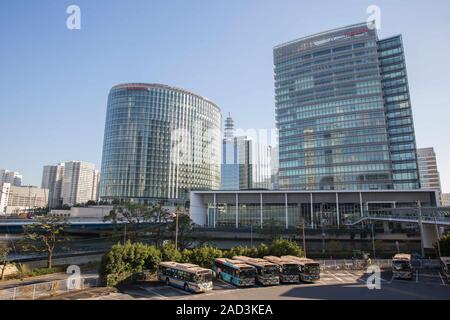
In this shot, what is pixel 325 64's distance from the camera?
504 feet

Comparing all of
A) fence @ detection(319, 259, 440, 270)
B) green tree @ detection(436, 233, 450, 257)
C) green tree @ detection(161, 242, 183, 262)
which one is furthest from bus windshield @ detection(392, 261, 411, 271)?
green tree @ detection(161, 242, 183, 262)

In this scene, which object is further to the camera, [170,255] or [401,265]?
[401,265]

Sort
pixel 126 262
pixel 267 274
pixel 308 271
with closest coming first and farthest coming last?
pixel 267 274
pixel 126 262
pixel 308 271

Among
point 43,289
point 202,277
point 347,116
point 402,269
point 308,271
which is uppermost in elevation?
point 347,116

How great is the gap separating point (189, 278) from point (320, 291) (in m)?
14.2

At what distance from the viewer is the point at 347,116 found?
467 feet

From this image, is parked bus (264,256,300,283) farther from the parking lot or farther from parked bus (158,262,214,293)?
parked bus (158,262,214,293)

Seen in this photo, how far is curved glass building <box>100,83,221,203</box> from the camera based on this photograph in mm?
160500

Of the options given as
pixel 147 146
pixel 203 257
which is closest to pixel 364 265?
pixel 203 257

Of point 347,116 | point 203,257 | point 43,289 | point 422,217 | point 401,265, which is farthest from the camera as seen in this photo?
point 347,116

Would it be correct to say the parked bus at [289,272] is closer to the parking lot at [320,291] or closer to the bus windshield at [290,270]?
the bus windshield at [290,270]

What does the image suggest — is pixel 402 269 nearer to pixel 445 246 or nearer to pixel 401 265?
pixel 401 265

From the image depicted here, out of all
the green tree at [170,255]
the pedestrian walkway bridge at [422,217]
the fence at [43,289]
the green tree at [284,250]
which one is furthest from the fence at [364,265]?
the fence at [43,289]

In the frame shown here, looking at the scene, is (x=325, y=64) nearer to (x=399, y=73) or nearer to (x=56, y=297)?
(x=399, y=73)
